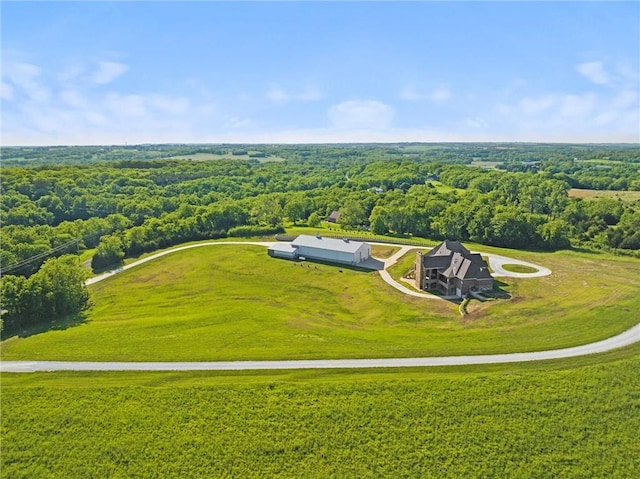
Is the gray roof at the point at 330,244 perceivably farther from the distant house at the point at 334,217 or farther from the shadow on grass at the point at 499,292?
the distant house at the point at 334,217

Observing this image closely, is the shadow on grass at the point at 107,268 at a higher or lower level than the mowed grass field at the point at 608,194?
lower

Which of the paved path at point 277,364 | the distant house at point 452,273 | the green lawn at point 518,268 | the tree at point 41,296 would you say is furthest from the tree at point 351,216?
the paved path at point 277,364

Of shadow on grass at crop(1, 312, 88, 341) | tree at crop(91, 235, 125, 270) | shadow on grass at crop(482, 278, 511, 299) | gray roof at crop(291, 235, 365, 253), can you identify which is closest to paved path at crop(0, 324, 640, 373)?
shadow on grass at crop(1, 312, 88, 341)

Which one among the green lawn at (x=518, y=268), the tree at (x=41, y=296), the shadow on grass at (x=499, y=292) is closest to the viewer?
the tree at (x=41, y=296)

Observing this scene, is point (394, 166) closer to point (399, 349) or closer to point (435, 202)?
point (435, 202)

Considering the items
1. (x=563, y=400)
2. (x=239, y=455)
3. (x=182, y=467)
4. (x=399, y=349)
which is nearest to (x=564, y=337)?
(x=563, y=400)

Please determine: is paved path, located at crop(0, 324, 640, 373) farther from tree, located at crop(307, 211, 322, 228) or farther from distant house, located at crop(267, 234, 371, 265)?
tree, located at crop(307, 211, 322, 228)
